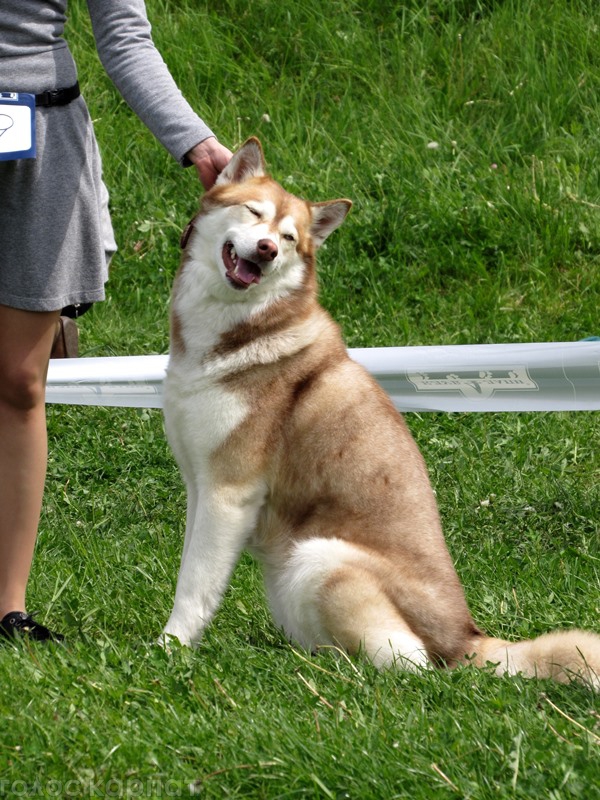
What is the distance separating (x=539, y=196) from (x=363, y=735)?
5166 mm

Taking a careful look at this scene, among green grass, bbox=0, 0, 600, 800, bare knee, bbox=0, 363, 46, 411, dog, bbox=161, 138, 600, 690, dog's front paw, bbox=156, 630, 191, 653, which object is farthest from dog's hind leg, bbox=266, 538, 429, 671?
bare knee, bbox=0, 363, 46, 411

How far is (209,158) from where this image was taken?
366 cm

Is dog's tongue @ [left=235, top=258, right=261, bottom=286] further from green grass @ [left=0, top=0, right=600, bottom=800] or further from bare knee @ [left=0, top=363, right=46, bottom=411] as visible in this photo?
green grass @ [left=0, top=0, right=600, bottom=800]

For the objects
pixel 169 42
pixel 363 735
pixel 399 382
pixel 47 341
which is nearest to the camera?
pixel 363 735

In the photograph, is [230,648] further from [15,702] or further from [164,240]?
[164,240]

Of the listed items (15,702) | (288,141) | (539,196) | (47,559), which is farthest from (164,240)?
(15,702)

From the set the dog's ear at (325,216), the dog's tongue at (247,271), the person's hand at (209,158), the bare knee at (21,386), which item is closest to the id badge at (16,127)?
the person's hand at (209,158)

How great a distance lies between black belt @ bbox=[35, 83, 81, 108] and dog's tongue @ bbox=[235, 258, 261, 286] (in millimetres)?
760

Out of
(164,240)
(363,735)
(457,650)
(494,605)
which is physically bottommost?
(164,240)

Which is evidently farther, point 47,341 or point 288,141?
point 288,141

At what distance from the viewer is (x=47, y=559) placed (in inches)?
174

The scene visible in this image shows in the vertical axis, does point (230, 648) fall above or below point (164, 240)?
above

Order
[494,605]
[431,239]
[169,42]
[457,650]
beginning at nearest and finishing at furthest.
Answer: [457,650]
[494,605]
[431,239]
[169,42]

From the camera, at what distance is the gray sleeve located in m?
3.51
